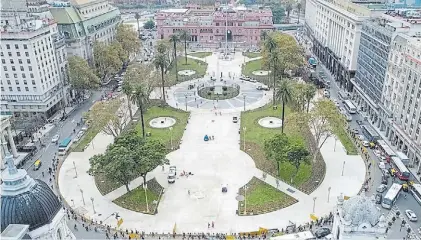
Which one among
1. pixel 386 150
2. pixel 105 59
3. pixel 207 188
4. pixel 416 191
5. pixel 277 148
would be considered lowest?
pixel 207 188

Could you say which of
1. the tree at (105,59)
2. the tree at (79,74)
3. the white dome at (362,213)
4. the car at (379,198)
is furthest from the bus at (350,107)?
the tree at (79,74)

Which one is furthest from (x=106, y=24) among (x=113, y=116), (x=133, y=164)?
Result: (x=133, y=164)

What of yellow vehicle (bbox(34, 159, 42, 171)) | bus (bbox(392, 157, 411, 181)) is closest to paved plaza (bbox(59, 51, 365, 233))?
yellow vehicle (bbox(34, 159, 42, 171))

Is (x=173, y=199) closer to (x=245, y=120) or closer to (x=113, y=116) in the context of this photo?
(x=113, y=116)

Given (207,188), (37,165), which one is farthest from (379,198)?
(37,165)

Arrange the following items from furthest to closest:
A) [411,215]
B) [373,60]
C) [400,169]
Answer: [373,60], [400,169], [411,215]

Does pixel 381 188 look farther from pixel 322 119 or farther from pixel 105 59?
pixel 105 59
